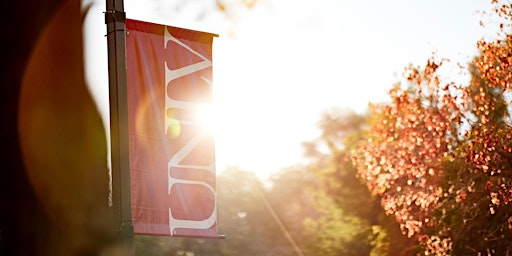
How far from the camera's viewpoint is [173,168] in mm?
10414

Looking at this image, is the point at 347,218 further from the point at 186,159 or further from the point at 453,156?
the point at 186,159

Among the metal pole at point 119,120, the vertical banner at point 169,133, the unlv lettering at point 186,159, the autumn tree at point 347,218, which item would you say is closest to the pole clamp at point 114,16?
the metal pole at point 119,120

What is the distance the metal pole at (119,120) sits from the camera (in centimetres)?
937

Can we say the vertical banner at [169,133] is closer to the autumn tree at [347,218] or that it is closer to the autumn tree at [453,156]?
the autumn tree at [453,156]

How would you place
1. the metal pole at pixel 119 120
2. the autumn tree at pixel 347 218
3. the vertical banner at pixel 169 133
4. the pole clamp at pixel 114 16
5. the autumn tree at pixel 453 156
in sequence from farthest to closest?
the autumn tree at pixel 347 218 → the autumn tree at pixel 453 156 → the vertical banner at pixel 169 133 → the pole clamp at pixel 114 16 → the metal pole at pixel 119 120

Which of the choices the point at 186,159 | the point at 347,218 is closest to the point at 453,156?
the point at 186,159

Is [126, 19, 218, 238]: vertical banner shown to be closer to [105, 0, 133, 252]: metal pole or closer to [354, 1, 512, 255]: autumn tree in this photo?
[105, 0, 133, 252]: metal pole

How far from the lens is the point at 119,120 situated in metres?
9.70

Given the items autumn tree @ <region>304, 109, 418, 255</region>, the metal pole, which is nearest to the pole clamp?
the metal pole

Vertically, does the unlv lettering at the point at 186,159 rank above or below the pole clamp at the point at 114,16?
below

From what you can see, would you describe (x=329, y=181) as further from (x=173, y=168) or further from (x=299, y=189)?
(x=173, y=168)

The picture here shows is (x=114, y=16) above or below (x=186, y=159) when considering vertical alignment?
above

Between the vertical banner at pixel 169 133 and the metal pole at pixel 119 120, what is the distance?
332mm

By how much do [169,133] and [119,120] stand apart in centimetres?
84
